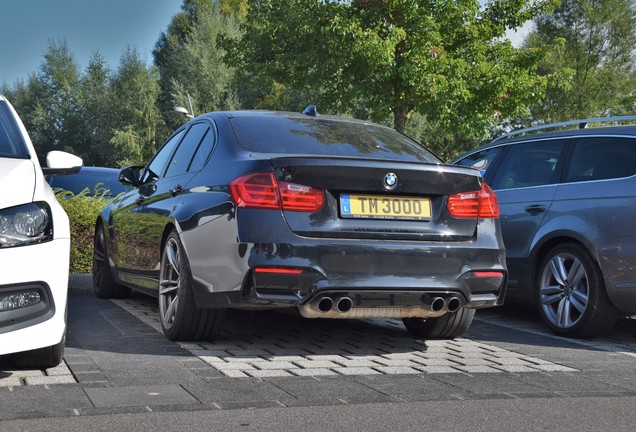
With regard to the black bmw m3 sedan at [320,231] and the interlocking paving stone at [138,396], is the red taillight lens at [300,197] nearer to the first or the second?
the black bmw m3 sedan at [320,231]

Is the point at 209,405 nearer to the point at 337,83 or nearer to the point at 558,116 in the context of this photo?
the point at 337,83

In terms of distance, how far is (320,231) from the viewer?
207 inches

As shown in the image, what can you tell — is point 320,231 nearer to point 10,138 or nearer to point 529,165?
point 10,138

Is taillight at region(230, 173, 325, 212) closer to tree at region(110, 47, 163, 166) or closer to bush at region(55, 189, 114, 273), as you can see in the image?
bush at region(55, 189, 114, 273)

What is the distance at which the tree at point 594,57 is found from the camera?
53.2 metres

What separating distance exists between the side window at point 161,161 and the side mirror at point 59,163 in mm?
1357

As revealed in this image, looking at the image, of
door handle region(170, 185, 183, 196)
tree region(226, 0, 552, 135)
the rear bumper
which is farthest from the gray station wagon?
tree region(226, 0, 552, 135)

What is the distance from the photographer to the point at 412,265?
17.8ft

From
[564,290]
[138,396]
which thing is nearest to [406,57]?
[564,290]

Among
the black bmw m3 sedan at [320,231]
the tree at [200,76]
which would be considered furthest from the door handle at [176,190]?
the tree at [200,76]

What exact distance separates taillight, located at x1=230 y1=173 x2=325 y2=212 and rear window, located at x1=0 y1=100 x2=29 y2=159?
1.25 metres

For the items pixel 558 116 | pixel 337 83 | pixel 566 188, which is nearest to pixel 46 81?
pixel 558 116

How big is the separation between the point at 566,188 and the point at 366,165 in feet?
8.37

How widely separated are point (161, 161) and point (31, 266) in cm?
308
